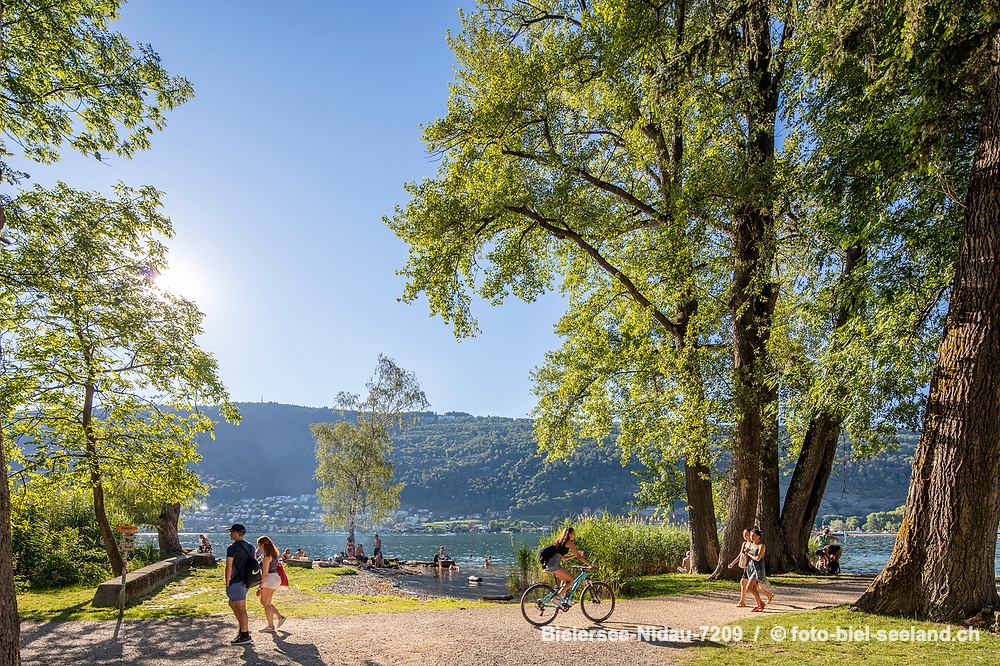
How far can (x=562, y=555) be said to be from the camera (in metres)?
9.88

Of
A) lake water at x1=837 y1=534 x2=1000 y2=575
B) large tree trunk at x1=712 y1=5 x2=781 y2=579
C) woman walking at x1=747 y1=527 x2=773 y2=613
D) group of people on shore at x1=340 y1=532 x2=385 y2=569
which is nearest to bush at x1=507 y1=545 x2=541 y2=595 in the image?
large tree trunk at x1=712 y1=5 x2=781 y2=579

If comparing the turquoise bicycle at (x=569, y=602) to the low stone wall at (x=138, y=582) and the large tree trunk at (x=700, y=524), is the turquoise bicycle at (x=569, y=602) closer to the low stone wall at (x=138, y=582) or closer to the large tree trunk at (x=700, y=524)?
the large tree trunk at (x=700, y=524)

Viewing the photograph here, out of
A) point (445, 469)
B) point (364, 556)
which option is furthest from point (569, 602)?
point (445, 469)

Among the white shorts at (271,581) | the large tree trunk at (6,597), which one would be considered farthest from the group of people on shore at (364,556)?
the large tree trunk at (6,597)

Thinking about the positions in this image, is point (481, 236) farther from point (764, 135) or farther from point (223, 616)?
point (223, 616)

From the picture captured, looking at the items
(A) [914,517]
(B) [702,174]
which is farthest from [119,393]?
(A) [914,517]

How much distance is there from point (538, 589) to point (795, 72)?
1232 centimetres

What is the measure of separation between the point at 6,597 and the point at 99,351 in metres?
11.1

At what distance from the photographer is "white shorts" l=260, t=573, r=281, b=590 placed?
31.4 feet

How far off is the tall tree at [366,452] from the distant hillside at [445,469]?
48.2 m

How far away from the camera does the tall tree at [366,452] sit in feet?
126

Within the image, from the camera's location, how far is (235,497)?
129 metres

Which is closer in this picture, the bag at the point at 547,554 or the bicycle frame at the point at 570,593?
the bicycle frame at the point at 570,593

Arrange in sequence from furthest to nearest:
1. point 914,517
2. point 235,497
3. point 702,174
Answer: point 235,497 → point 702,174 → point 914,517
